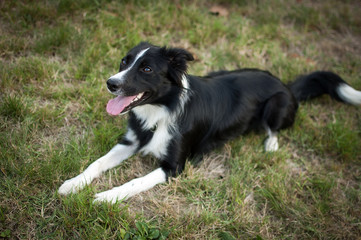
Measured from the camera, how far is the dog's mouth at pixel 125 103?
2.62 m

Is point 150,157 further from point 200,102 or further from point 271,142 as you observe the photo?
point 271,142

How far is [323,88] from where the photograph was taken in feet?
13.3

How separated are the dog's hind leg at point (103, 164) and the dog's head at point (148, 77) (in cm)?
52

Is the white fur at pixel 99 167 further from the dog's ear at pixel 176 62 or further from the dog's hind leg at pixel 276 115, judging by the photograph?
the dog's hind leg at pixel 276 115

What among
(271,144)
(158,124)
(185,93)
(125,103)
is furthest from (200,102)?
(271,144)

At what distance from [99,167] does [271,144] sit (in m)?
2.11

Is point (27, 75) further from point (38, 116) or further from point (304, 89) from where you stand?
point (304, 89)

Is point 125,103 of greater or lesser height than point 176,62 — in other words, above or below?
below

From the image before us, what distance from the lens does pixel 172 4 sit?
16.9 feet

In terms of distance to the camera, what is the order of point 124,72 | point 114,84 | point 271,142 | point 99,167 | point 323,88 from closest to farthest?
point 114,84
point 124,72
point 99,167
point 271,142
point 323,88

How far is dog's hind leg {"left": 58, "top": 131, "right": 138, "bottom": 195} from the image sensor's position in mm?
2574

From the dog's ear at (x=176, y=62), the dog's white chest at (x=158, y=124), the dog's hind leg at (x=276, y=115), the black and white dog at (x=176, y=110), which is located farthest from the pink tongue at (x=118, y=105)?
the dog's hind leg at (x=276, y=115)

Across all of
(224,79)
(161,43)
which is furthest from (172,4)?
(224,79)

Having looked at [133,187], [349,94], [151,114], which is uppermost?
[151,114]
